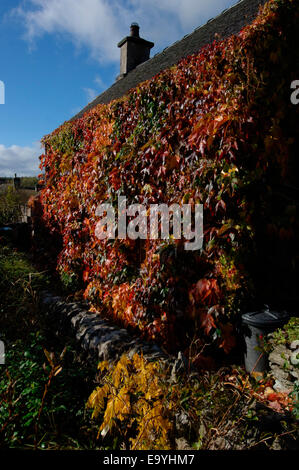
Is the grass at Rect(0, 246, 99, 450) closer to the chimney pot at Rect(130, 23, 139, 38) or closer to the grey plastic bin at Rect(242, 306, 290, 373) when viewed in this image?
the grey plastic bin at Rect(242, 306, 290, 373)

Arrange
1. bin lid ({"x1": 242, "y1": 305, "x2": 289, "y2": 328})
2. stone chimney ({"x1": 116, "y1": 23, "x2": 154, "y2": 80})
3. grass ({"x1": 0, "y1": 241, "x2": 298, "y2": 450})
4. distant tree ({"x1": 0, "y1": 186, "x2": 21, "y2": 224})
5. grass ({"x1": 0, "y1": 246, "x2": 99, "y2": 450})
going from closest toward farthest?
grass ({"x1": 0, "y1": 241, "x2": 298, "y2": 450}) → grass ({"x1": 0, "y1": 246, "x2": 99, "y2": 450}) → bin lid ({"x1": 242, "y1": 305, "x2": 289, "y2": 328}) → stone chimney ({"x1": 116, "y1": 23, "x2": 154, "y2": 80}) → distant tree ({"x1": 0, "y1": 186, "x2": 21, "y2": 224})

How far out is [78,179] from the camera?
541 centimetres

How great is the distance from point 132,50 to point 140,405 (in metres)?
12.7

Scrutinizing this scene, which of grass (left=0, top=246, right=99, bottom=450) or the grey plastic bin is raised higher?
the grey plastic bin

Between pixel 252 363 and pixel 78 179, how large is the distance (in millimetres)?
3986

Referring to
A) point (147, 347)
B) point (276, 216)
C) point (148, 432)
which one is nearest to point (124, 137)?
point (276, 216)

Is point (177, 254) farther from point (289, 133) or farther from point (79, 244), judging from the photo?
point (79, 244)

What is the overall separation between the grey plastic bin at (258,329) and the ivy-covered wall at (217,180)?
0.50 feet

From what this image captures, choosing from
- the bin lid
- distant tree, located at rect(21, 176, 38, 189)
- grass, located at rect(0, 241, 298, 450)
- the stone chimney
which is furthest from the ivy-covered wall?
distant tree, located at rect(21, 176, 38, 189)

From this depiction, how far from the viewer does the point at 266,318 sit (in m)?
2.93

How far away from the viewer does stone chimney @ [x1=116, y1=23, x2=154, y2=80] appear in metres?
11.7

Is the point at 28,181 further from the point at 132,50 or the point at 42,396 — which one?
the point at 42,396

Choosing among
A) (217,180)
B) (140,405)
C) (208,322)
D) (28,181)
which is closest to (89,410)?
(140,405)

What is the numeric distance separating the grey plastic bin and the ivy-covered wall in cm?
15
